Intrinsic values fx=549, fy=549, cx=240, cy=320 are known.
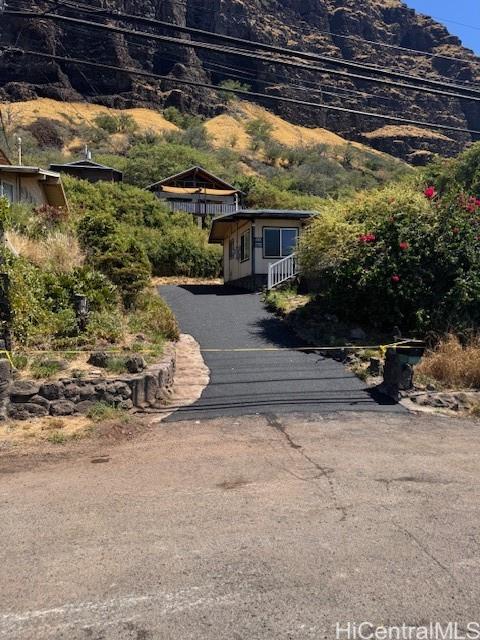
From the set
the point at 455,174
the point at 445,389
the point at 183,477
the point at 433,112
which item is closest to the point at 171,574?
the point at 183,477

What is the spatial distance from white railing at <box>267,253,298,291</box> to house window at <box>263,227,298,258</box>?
1.50m

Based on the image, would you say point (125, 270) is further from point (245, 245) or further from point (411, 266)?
point (245, 245)

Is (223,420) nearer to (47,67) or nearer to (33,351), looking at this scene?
(33,351)

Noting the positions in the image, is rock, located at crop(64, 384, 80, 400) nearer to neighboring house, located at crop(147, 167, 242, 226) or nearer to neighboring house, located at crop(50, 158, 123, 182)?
neighboring house, located at crop(147, 167, 242, 226)

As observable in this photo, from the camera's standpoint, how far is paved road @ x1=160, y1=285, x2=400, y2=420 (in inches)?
368

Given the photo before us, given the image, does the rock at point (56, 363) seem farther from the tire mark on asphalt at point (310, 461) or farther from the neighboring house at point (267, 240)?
the neighboring house at point (267, 240)

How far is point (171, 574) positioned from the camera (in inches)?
151

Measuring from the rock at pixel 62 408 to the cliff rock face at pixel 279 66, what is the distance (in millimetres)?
56572

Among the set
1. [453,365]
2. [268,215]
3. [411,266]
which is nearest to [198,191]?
[268,215]

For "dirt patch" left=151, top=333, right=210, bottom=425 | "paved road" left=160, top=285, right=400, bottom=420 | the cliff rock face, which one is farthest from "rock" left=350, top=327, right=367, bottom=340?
the cliff rock face

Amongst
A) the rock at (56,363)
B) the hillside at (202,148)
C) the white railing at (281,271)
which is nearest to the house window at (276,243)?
the white railing at (281,271)

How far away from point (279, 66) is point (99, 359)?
228ft

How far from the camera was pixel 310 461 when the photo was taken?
660 cm

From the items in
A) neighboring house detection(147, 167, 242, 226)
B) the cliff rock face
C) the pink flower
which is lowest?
the pink flower
